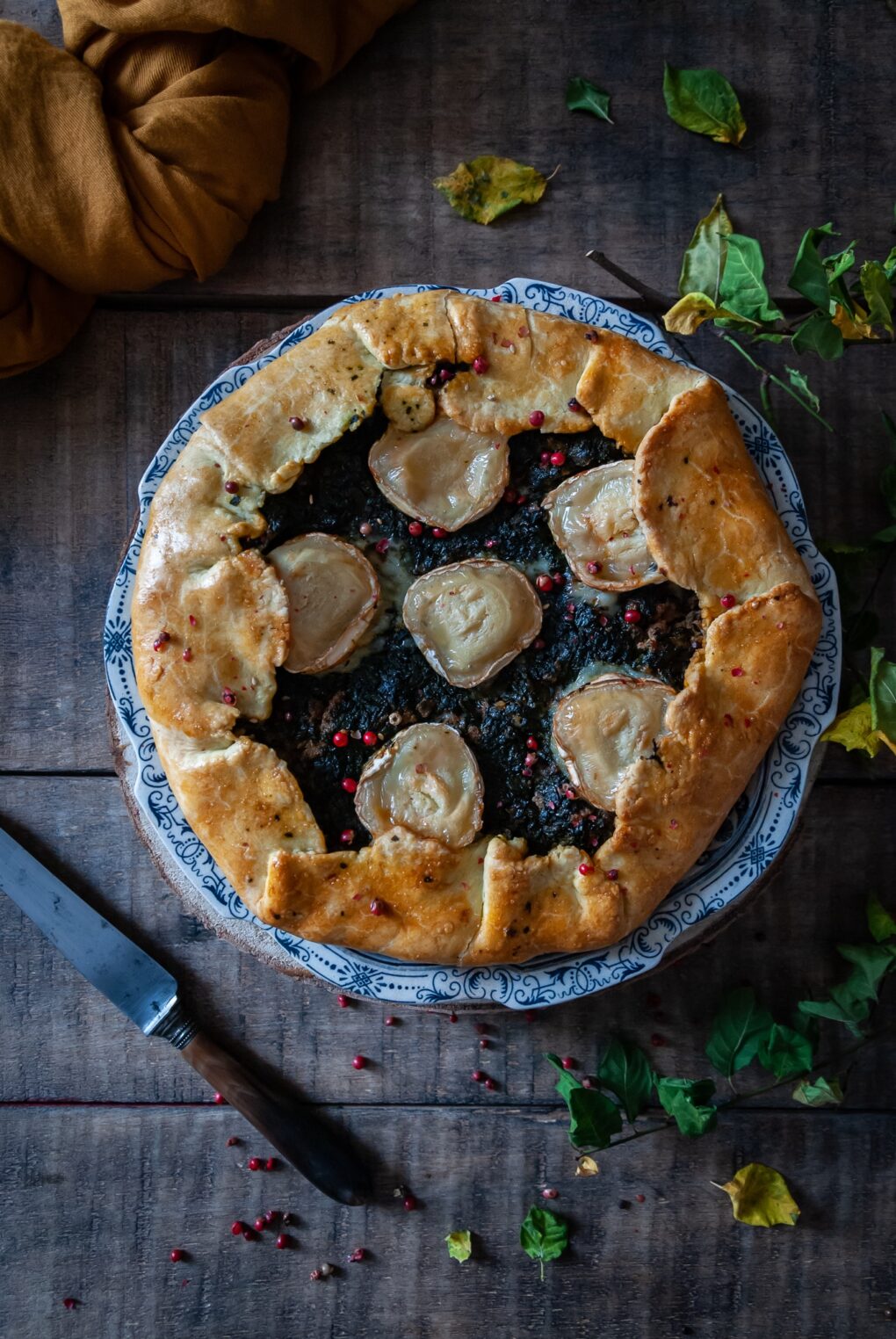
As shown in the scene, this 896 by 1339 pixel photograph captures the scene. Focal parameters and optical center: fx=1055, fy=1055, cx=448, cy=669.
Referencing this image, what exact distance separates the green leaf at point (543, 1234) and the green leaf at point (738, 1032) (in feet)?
2.24

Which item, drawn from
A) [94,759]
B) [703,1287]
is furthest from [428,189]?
[703,1287]

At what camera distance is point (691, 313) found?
2568 millimetres

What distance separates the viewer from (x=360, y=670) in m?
2.64

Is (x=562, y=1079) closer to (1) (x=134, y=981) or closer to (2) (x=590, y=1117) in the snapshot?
(2) (x=590, y=1117)

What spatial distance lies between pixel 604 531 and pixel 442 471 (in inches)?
16.7

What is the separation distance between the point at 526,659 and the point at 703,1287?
2013mm

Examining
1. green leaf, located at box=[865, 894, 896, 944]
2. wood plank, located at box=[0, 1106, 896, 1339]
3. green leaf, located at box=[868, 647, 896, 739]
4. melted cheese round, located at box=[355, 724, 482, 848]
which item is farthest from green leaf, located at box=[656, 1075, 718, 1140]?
green leaf, located at box=[868, 647, 896, 739]

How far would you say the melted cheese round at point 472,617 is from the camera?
255 cm

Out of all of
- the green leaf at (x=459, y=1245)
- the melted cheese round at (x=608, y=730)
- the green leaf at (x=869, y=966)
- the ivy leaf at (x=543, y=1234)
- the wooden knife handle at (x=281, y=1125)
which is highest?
the melted cheese round at (x=608, y=730)

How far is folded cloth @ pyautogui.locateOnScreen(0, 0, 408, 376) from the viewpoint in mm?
Answer: 2830

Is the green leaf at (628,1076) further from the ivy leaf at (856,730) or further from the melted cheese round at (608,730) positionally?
the ivy leaf at (856,730)

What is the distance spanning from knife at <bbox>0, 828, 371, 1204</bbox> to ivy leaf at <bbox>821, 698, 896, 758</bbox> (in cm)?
185

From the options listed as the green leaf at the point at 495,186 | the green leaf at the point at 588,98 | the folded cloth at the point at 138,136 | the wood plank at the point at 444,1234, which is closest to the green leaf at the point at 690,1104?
the wood plank at the point at 444,1234

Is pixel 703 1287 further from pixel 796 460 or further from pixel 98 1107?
pixel 796 460
